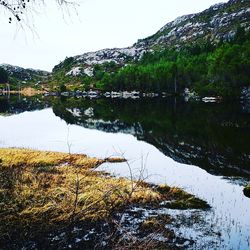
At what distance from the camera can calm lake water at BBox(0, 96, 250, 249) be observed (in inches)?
853

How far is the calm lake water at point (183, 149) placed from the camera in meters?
21.7

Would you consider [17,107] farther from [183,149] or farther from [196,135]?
[183,149]

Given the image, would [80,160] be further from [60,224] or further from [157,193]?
[60,224]

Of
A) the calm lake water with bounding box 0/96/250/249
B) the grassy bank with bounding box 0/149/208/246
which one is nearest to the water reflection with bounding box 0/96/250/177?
the calm lake water with bounding box 0/96/250/249

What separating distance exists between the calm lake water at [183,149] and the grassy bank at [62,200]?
2223mm

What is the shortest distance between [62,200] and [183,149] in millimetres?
29611

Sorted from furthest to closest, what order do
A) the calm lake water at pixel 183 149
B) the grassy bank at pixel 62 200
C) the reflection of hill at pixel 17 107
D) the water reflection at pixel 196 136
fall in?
the reflection of hill at pixel 17 107, the water reflection at pixel 196 136, the calm lake water at pixel 183 149, the grassy bank at pixel 62 200

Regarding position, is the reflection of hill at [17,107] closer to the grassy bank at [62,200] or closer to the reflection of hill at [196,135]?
the reflection of hill at [196,135]

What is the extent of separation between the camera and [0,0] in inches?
364

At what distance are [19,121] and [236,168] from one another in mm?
58146

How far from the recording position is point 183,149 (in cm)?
4744

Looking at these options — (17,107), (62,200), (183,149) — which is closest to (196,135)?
(183,149)

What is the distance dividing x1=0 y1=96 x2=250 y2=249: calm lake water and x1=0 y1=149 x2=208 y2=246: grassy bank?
2.22m

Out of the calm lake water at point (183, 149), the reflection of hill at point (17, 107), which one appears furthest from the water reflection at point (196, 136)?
the reflection of hill at point (17, 107)
